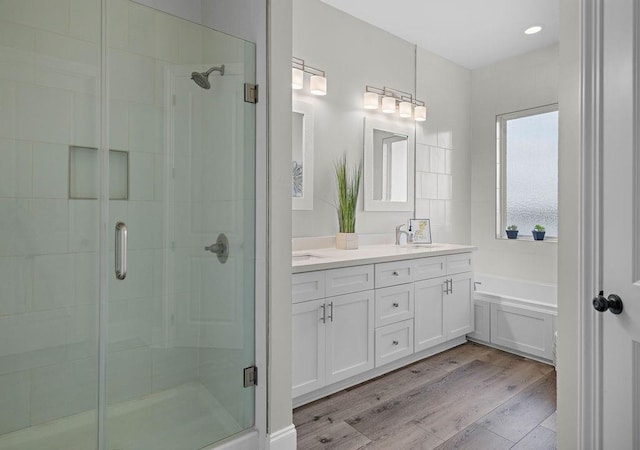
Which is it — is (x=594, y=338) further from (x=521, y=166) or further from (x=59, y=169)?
(x=521, y=166)

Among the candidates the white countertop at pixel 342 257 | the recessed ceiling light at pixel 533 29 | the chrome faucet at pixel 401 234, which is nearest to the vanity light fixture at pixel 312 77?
the white countertop at pixel 342 257

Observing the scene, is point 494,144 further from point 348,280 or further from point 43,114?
point 43,114

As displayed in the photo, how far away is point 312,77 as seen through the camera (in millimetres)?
2816

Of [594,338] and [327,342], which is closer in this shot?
[594,338]

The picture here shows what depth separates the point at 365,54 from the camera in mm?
3271

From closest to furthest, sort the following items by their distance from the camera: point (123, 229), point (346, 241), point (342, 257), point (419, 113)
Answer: point (123, 229)
point (342, 257)
point (346, 241)
point (419, 113)

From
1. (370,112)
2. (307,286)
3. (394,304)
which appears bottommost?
(394,304)

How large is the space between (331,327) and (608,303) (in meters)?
1.39

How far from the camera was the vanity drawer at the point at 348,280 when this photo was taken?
2.26 metres

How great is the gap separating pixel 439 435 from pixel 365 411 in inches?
16.4

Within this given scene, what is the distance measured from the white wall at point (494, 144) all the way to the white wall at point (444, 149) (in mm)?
106

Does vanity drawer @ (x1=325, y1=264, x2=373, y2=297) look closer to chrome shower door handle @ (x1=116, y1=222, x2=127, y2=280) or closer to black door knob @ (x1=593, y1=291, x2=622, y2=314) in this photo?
chrome shower door handle @ (x1=116, y1=222, x2=127, y2=280)

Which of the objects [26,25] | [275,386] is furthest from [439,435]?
[26,25]

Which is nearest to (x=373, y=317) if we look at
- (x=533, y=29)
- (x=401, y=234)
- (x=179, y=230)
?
(x=401, y=234)
